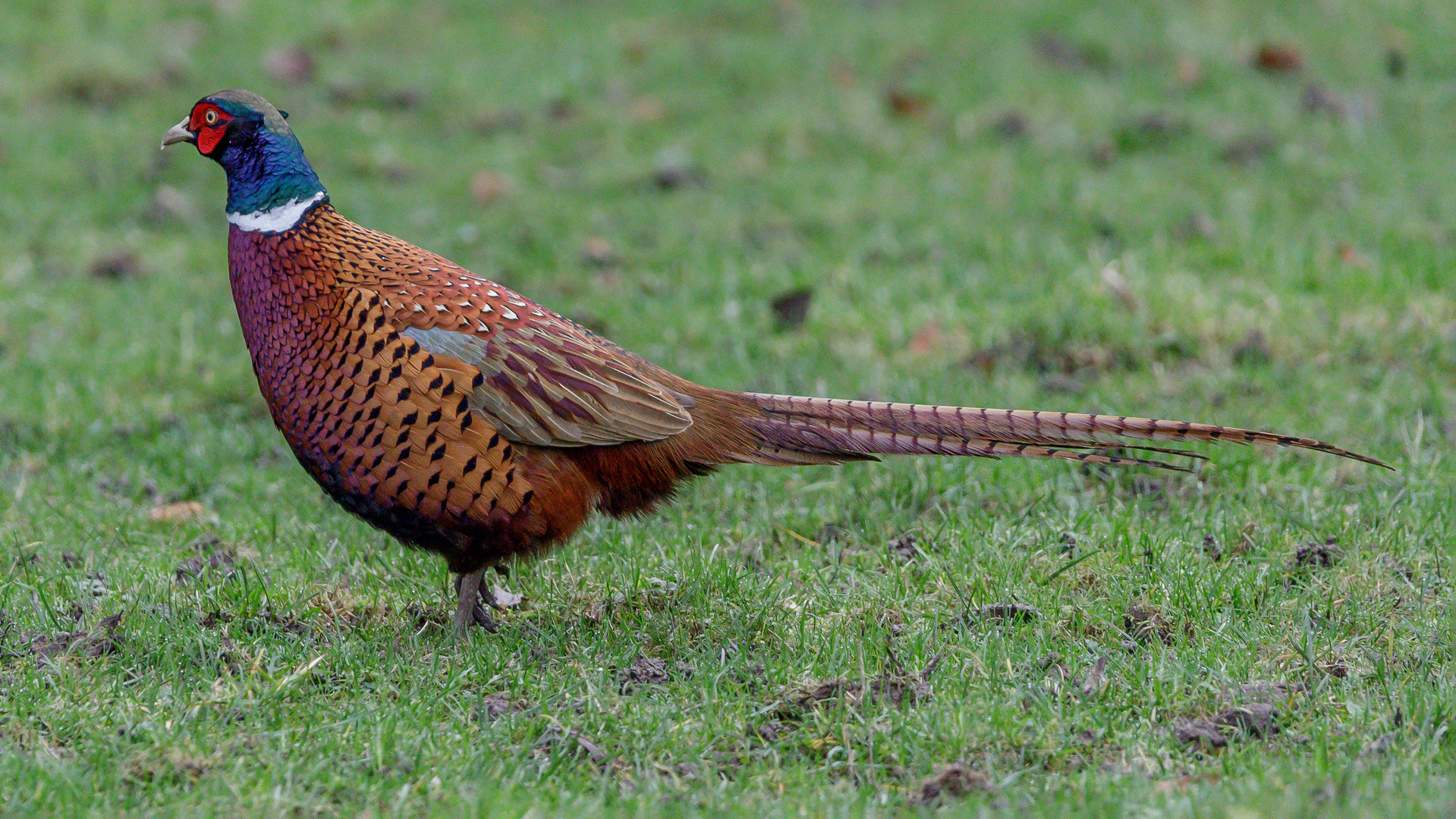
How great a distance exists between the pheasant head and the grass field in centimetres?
100

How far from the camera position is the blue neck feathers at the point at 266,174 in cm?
388

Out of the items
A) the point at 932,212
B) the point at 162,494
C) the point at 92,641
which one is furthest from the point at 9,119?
the point at 92,641

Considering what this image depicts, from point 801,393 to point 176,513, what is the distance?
7.41 feet

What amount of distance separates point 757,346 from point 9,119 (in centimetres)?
540

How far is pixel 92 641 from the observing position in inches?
136

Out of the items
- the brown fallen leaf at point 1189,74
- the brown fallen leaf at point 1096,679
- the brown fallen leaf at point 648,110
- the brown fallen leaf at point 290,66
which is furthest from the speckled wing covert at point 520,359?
the brown fallen leaf at point 1189,74

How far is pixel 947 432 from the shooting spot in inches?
144

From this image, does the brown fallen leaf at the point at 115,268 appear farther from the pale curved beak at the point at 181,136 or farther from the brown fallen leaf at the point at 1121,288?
the brown fallen leaf at the point at 1121,288

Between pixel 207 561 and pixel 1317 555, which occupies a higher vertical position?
pixel 207 561

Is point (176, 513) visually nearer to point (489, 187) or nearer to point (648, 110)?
point (489, 187)

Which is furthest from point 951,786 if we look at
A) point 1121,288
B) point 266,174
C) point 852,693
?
point 1121,288

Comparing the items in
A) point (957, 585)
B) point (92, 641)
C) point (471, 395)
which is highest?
point (471, 395)

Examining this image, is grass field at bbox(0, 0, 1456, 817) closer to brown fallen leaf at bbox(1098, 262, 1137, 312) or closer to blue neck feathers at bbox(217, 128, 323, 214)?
brown fallen leaf at bbox(1098, 262, 1137, 312)

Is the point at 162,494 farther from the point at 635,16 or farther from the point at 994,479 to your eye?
the point at 635,16
